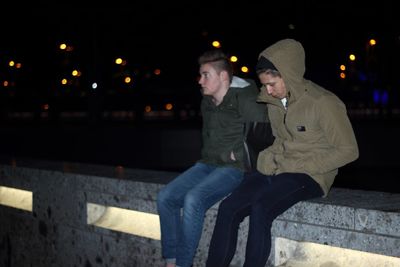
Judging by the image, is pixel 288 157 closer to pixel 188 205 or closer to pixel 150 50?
pixel 188 205

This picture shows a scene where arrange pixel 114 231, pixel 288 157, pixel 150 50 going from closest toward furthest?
1. pixel 288 157
2. pixel 114 231
3. pixel 150 50

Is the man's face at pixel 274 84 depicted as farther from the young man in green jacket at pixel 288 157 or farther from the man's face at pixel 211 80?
the man's face at pixel 211 80

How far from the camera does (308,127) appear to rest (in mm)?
4305

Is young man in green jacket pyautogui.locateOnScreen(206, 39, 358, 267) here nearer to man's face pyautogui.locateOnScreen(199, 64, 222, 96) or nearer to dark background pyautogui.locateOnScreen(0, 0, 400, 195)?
man's face pyautogui.locateOnScreen(199, 64, 222, 96)

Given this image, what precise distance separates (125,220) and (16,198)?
1.72 m

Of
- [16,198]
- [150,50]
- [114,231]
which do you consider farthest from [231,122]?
[150,50]

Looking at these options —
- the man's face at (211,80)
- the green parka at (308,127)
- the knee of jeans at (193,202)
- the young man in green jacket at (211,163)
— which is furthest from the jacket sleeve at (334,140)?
the man's face at (211,80)

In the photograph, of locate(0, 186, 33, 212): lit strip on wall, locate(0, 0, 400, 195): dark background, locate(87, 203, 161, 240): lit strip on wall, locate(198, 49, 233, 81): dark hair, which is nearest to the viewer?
locate(198, 49, 233, 81): dark hair

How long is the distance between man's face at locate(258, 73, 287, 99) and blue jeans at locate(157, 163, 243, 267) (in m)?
0.74

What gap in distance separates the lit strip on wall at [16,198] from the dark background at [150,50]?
10268 mm

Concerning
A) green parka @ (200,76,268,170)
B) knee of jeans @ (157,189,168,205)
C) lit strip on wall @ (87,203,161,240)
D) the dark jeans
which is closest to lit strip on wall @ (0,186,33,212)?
lit strip on wall @ (87,203,161,240)

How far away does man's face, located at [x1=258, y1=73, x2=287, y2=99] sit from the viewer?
14.4 feet

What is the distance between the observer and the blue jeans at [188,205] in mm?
4648

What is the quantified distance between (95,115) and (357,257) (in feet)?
66.2
